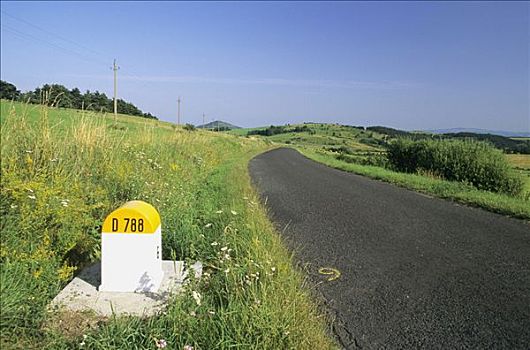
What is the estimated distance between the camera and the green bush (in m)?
15.9

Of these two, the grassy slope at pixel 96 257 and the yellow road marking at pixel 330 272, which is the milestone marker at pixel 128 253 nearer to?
the grassy slope at pixel 96 257

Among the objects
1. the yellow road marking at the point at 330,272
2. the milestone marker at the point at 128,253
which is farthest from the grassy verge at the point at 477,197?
the milestone marker at the point at 128,253

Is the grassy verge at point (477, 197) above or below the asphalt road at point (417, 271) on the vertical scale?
above

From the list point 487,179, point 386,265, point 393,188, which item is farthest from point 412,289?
point 487,179

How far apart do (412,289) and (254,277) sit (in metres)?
1.98

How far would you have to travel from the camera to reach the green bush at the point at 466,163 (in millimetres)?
15894

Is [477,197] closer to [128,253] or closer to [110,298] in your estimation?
[128,253]

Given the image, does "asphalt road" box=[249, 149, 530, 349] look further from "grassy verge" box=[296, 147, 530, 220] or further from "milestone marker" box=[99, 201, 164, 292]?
"milestone marker" box=[99, 201, 164, 292]

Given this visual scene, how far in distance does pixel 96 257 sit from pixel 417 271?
4019mm

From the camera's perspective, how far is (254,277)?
3.71 metres

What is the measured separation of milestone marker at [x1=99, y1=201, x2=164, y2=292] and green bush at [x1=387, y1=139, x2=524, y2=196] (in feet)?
49.2

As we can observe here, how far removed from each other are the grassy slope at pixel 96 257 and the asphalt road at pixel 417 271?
0.58 m

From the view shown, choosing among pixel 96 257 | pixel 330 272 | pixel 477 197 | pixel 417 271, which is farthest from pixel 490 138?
pixel 96 257

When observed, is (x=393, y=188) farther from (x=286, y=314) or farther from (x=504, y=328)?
(x=286, y=314)
